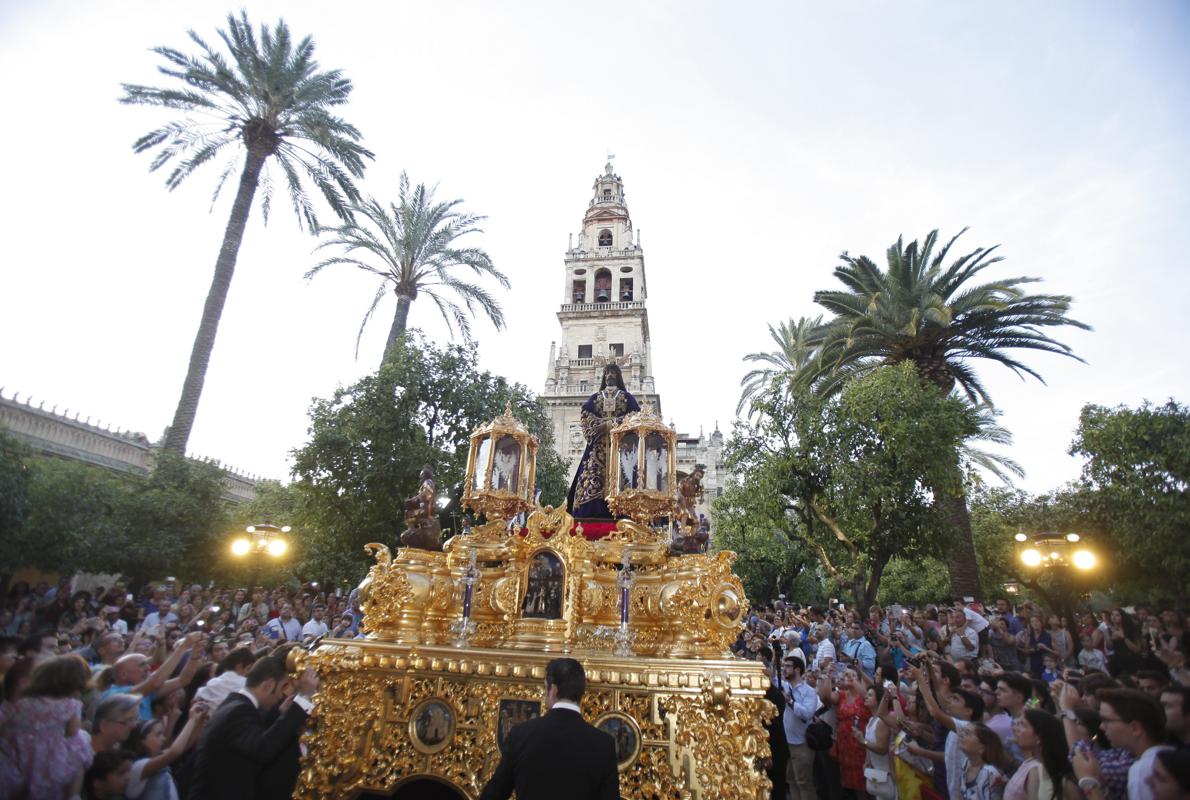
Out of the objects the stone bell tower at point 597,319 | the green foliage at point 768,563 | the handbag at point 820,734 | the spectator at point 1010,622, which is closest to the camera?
the handbag at point 820,734

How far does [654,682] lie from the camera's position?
4.87 meters

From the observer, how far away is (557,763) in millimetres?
3154

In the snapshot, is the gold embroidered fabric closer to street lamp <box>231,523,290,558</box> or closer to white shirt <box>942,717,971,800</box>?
white shirt <box>942,717,971,800</box>

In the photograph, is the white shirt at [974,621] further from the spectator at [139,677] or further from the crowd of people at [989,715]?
the spectator at [139,677]

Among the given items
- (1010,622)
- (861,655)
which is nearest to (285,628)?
(861,655)

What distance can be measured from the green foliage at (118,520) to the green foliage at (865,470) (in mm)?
16418

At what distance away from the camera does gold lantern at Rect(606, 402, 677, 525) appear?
657cm

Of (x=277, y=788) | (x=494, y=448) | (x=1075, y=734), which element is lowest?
(x=277, y=788)

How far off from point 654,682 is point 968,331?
689 inches

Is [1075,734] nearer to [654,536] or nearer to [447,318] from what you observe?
[654,536]

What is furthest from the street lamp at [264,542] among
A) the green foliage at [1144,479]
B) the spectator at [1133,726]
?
the green foliage at [1144,479]

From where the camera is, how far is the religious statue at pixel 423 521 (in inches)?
260

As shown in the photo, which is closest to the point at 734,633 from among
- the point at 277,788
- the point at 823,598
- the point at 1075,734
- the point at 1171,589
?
the point at 1075,734

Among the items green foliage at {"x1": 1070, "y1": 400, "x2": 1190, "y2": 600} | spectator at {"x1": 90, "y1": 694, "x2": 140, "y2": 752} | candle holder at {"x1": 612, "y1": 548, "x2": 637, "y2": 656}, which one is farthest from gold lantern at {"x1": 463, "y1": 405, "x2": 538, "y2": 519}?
green foliage at {"x1": 1070, "y1": 400, "x2": 1190, "y2": 600}
